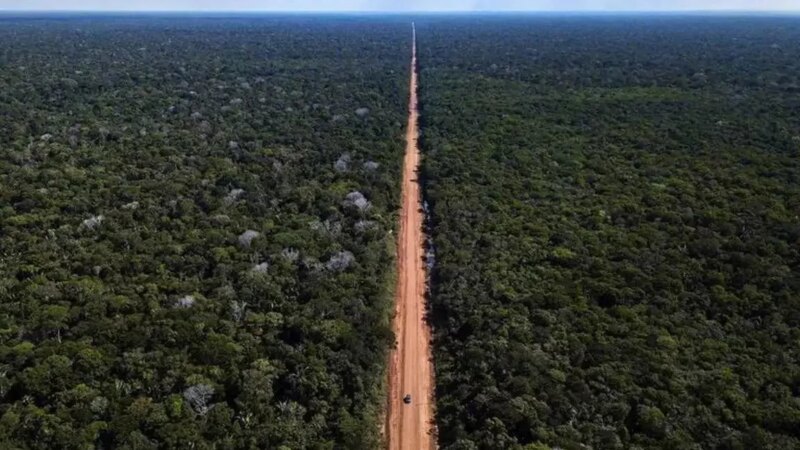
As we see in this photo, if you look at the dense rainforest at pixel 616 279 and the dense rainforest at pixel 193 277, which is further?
the dense rainforest at pixel 616 279

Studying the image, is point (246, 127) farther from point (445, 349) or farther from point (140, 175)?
point (445, 349)

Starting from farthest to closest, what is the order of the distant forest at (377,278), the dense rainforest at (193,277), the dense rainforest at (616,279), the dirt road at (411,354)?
the dirt road at (411,354), the dense rainforest at (616,279), the distant forest at (377,278), the dense rainforest at (193,277)

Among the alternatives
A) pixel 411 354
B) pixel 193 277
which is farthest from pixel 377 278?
pixel 193 277

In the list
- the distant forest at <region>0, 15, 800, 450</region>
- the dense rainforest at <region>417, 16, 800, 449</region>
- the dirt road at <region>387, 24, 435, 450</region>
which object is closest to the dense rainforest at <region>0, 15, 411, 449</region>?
the distant forest at <region>0, 15, 800, 450</region>

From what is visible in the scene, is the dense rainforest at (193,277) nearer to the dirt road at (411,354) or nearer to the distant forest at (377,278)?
the distant forest at (377,278)

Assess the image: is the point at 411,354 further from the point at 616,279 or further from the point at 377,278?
the point at 616,279

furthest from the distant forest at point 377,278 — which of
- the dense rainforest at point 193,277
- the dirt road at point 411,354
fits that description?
the dirt road at point 411,354
